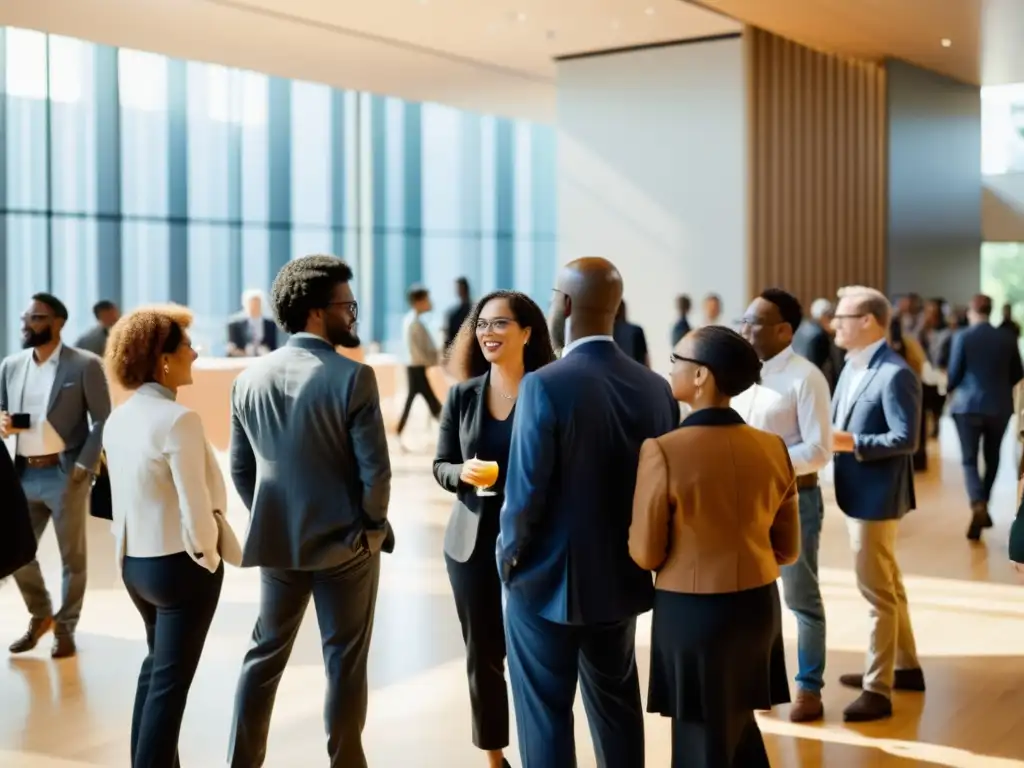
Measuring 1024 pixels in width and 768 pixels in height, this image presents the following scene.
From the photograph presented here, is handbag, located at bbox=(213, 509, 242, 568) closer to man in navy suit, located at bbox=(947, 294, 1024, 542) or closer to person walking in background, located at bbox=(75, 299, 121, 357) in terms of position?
man in navy suit, located at bbox=(947, 294, 1024, 542)

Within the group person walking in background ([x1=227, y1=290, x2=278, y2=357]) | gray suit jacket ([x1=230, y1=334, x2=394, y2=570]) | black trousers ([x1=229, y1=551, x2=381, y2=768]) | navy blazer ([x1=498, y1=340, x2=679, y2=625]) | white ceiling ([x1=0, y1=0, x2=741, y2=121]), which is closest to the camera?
navy blazer ([x1=498, y1=340, x2=679, y2=625])

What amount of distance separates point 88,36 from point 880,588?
12.2 meters

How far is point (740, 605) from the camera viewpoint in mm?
3316

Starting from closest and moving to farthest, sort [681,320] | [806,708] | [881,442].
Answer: [881,442] → [806,708] → [681,320]

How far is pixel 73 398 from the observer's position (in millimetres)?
6016

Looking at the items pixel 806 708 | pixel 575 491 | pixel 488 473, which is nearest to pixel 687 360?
pixel 575 491

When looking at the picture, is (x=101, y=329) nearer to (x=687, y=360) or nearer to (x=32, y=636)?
(x=32, y=636)

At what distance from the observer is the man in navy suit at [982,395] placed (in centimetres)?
945

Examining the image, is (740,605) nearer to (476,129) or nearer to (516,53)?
(516,53)

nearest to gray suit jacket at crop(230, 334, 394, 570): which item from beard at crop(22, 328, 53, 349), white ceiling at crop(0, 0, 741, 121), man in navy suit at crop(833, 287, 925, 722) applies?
A: man in navy suit at crop(833, 287, 925, 722)

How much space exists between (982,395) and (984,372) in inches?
7.0

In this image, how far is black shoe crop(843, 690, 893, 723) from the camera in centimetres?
508

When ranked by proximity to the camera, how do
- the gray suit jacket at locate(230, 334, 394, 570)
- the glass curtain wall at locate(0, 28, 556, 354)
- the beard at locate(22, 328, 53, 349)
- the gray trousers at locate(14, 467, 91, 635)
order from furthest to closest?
1. the glass curtain wall at locate(0, 28, 556, 354)
2. the gray trousers at locate(14, 467, 91, 635)
3. the beard at locate(22, 328, 53, 349)
4. the gray suit jacket at locate(230, 334, 394, 570)

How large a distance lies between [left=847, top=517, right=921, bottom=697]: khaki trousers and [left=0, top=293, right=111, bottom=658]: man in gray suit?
348cm
